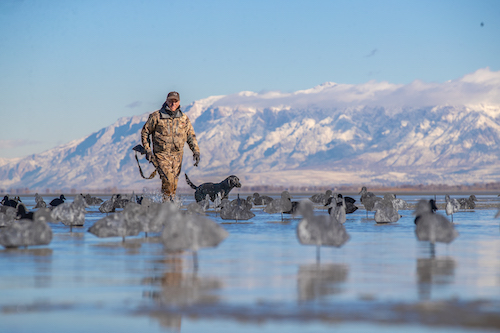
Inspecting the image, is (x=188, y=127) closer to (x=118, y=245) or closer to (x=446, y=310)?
(x=118, y=245)

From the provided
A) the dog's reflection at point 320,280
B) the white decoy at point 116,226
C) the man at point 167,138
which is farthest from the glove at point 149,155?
the dog's reflection at point 320,280

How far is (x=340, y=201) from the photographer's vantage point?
77.9 feet

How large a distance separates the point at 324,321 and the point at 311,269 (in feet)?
13.5

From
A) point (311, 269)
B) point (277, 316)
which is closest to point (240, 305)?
point (277, 316)

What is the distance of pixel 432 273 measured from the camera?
1227cm

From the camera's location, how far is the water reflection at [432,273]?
10.8 m

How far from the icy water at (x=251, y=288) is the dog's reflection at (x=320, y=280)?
15mm

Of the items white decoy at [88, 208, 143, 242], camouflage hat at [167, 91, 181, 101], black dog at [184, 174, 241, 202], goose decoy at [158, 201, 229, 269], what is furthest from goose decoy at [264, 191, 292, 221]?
goose decoy at [158, 201, 229, 269]

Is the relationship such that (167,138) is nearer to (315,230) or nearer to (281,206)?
(281,206)

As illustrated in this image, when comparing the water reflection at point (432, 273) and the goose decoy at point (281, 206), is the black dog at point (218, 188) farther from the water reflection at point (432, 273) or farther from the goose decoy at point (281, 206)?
the water reflection at point (432, 273)

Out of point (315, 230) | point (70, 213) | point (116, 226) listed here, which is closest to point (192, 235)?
point (315, 230)

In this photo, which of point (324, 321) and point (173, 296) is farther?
point (173, 296)

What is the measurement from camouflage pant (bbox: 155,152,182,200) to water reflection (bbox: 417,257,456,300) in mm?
11014

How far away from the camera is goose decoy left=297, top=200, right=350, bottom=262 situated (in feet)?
45.1
